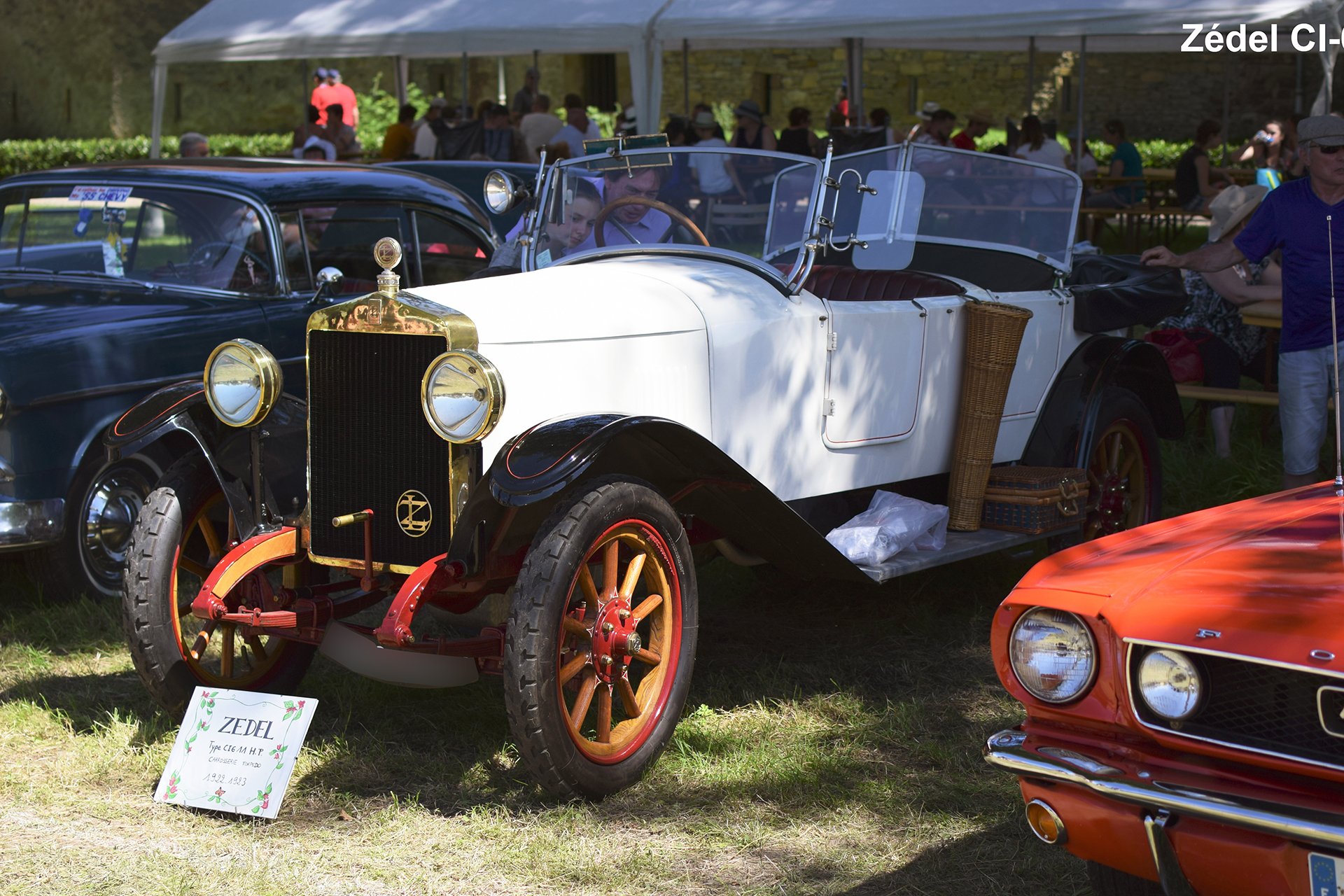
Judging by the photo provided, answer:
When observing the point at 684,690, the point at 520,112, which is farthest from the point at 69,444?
the point at 520,112

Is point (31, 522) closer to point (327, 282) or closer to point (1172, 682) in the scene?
point (327, 282)

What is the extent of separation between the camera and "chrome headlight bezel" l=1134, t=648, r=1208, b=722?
2.13m

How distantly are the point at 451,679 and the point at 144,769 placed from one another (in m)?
0.92

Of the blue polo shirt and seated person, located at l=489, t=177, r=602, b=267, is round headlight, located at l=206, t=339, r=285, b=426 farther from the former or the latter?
the blue polo shirt

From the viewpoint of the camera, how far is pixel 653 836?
123 inches

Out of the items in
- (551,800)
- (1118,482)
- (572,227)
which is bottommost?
(551,800)

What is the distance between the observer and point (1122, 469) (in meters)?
5.07

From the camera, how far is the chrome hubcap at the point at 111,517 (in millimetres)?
4844

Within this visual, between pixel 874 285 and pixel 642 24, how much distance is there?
6954 millimetres

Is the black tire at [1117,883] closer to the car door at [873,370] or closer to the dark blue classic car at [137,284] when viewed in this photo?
the car door at [873,370]

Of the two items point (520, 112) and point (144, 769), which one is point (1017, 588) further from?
point (520, 112)

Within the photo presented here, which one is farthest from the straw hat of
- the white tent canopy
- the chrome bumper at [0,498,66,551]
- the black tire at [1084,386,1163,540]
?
the chrome bumper at [0,498,66,551]

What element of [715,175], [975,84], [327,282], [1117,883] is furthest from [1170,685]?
[975,84]

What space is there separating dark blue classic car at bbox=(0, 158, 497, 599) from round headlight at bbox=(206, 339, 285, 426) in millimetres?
1415
